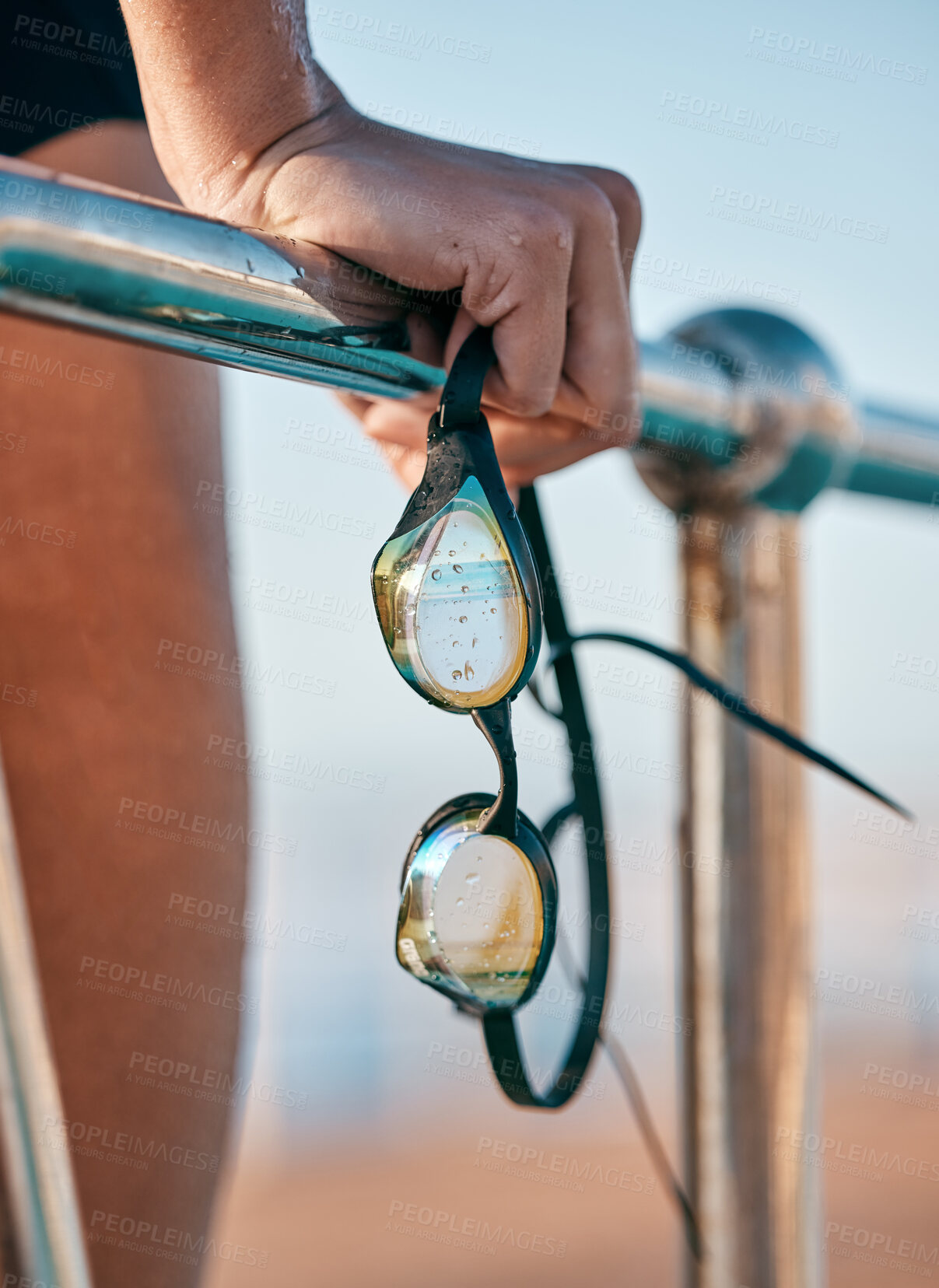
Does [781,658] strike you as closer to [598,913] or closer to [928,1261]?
[598,913]

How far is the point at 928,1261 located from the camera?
4.29 meters

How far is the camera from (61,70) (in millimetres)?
646

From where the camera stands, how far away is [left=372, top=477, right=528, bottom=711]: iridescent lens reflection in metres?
0.38

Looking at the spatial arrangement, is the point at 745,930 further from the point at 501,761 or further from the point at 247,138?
the point at 247,138

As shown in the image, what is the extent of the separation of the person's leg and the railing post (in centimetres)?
33

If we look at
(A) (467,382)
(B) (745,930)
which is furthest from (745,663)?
(A) (467,382)

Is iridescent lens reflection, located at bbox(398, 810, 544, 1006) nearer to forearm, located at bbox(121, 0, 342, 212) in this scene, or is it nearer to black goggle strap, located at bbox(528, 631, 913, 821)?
black goggle strap, located at bbox(528, 631, 913, 821)

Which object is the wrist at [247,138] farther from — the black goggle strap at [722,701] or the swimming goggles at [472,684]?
the black goggle strap at [722,701]

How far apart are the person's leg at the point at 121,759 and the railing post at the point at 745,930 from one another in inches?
12.9

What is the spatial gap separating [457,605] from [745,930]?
364 mm

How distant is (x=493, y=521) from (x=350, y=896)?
977 centimetres

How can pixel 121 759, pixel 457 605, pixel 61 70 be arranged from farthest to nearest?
pixel 121 759 → pixel 61 70 → pixel 457 605

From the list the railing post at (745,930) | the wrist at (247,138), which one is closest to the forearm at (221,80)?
the wrist at (247,138)

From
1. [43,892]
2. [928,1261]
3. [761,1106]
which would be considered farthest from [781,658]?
[928,1261]
